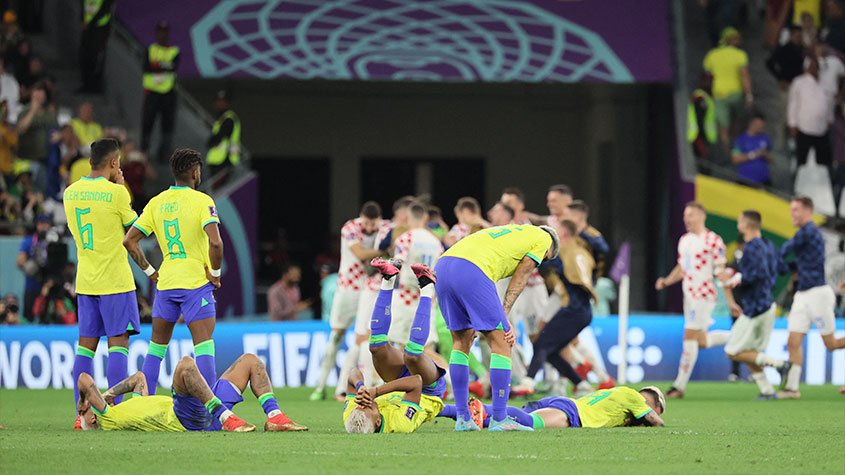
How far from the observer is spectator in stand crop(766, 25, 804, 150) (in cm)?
2366

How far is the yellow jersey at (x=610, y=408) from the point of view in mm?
9594

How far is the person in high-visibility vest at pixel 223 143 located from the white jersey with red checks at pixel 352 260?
29.7 ft

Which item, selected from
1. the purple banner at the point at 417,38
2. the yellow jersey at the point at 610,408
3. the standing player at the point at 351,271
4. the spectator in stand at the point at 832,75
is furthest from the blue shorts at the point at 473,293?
the spectator in stand at the point at 832,75

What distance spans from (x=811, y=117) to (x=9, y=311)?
14573 mm

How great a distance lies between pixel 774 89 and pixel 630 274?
201 inches

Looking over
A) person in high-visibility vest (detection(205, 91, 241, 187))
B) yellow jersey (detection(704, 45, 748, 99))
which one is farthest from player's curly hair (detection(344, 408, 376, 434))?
yellow jersey (detection(704, 45, 748, 99))

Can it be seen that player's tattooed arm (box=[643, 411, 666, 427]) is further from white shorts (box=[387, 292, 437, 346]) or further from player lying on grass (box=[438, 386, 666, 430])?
white shorts (box=[387, 292, 437, 346])

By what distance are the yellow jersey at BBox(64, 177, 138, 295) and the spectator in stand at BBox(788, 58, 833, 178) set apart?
1642 centimetres

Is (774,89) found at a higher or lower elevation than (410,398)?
higher

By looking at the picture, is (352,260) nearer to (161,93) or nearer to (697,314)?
(697,314)

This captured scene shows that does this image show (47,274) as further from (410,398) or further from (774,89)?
(774,89)

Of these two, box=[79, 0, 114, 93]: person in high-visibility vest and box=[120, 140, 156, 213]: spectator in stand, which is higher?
box=[79, 0, 114, 93]: person in high-visibility vest

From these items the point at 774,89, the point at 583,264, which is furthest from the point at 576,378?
the point at 774,89

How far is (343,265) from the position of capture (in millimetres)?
14195
